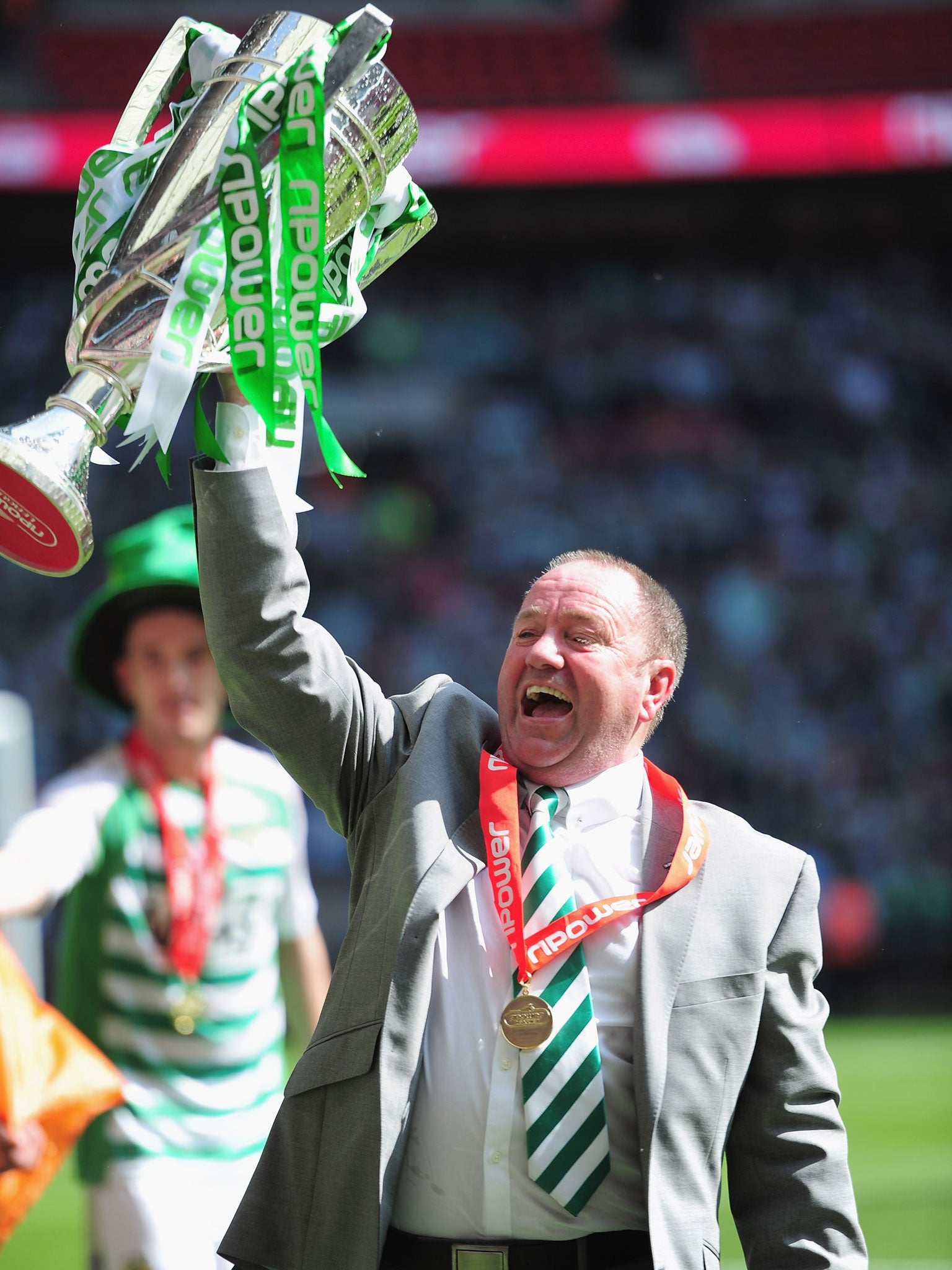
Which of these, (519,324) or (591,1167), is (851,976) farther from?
(591,1167)

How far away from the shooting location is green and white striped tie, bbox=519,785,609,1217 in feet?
6.26

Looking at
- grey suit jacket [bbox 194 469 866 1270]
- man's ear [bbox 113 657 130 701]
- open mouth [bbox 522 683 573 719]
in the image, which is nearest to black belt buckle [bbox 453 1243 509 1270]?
grey suit jacket [bbox 194 469 866 1270]

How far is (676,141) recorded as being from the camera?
525 inches

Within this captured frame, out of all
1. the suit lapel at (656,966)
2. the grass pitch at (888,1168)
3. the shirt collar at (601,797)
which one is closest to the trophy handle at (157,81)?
the shirt collar at (601,797)

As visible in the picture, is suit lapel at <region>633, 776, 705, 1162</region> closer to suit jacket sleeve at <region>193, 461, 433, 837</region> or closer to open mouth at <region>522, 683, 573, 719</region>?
open mouth at <region>522, 683, 573, 719</region>

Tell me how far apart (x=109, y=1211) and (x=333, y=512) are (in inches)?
448

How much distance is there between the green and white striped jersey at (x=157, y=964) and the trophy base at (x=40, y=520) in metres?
1.35

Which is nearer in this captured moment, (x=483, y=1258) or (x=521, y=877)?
(x=483, y=1258)

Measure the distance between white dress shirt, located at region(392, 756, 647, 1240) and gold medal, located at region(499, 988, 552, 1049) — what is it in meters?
0.03

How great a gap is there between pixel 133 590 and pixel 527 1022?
188 centimetres

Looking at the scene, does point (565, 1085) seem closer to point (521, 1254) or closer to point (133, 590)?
point (521, 1254)

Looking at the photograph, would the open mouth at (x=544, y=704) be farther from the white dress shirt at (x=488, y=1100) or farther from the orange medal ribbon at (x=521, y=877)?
the white dress shirt at (x=488, y=1100)

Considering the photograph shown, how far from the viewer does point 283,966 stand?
137 inches

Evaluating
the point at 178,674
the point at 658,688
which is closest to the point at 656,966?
the point at 658,688
